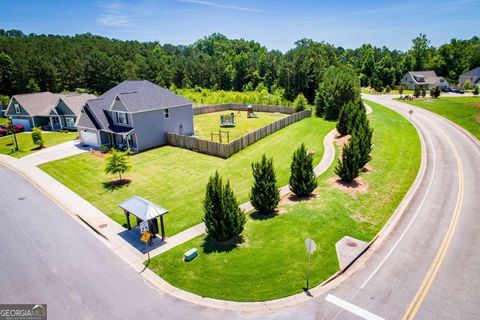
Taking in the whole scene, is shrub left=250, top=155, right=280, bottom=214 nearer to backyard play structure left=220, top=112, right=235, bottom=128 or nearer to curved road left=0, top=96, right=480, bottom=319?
curved road left=0, top=96, right=480, bottom=319

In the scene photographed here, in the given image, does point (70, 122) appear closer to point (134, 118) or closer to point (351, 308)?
point (134, 118)

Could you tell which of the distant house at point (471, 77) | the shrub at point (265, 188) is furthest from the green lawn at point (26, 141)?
the distant house at point (471, 77)

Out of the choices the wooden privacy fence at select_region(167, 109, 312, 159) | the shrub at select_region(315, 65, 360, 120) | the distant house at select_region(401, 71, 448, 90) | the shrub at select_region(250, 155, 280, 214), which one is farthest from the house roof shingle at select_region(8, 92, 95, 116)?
the distant house at select_region(401, 71, 448, 90)

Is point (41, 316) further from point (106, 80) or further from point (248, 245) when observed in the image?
point (106, 80)

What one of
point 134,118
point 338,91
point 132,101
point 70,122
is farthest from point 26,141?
point 338,91

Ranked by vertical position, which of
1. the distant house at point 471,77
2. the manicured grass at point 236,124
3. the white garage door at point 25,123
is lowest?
the manicured grass at point 236,124

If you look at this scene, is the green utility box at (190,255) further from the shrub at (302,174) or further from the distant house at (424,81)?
the distant house at (424,81)

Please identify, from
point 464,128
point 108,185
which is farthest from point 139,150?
point 464,128
